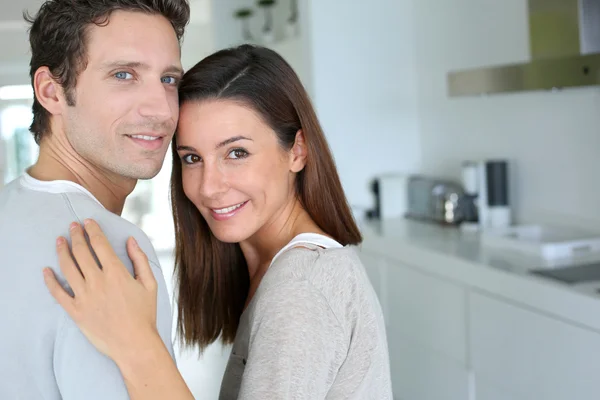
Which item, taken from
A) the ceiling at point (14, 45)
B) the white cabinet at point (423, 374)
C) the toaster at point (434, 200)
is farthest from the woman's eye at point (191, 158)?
the ceiling at point (14, 45)

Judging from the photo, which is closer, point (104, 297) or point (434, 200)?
point (104, 297)

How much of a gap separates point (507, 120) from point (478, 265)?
1.05m

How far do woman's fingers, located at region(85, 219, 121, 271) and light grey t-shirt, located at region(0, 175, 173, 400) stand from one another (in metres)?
0.04

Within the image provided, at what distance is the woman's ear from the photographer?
1.56 m

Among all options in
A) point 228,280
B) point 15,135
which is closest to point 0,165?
point 15,135

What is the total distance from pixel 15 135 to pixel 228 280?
3258 millimetres

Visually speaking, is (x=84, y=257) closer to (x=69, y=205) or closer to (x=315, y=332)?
(x=69, y=205)

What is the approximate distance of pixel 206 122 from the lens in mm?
1456

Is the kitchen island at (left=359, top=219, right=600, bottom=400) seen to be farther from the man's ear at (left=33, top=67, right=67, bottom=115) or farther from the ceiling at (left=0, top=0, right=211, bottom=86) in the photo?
the ceiling at (left=0, top=0, right=211, bottom=86)

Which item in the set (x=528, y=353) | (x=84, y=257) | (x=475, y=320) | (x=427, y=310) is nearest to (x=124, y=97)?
(x=84, y=257)

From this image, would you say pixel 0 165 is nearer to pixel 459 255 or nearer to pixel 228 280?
pixel 459 255

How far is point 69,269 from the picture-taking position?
1.09m

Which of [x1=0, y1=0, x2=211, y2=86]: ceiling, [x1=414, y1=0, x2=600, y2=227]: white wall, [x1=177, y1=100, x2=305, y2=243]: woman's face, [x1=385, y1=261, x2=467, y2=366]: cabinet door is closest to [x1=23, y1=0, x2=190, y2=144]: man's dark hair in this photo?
[x1=177, y1=100, x2=305, y2=243]: woman's face

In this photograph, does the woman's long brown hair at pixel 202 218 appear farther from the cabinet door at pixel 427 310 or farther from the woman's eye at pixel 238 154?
the cabinet door at pixel 427 310
